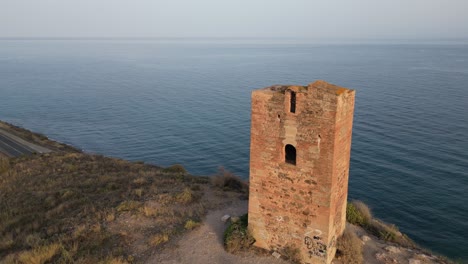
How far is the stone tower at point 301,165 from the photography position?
11531 millimetres

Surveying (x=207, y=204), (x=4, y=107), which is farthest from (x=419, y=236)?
(x=4, y=107)

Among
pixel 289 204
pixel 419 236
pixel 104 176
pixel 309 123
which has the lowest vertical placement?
pixel 419 236

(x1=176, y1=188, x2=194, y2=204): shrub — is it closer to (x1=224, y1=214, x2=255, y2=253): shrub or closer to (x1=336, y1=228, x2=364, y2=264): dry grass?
(x1=224, y1=214, x2=255, y2=253): shrub

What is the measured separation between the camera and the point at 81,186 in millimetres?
21391

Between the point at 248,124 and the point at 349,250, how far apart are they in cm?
3299

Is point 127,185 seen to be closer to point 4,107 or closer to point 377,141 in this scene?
point 377,141

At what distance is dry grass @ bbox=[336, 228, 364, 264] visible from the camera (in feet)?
43.9

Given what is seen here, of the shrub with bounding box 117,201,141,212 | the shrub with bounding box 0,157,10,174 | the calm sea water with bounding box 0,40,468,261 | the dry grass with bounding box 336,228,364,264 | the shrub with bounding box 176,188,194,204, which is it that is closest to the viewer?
the dry grass with bounding box 336,228,364,264

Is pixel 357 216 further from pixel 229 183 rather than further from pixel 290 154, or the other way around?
pixel 229 183

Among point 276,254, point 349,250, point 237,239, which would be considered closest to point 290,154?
point 276,254

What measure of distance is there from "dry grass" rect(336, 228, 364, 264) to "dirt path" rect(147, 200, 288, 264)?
88.4 inches

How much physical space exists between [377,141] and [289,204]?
28.3 meters

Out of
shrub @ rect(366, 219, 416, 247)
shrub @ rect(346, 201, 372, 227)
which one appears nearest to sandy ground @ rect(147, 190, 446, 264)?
shrub @ rect(366, 219, 416, 247)

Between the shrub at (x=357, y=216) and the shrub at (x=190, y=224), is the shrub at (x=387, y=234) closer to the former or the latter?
the shrub at (x=357, y=216)
